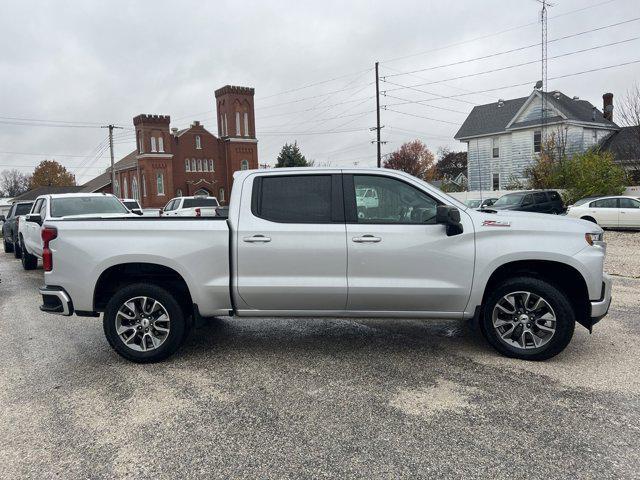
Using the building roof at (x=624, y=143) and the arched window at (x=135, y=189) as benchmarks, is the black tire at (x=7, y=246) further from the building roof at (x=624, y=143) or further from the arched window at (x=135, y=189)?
the arched window at (x=135, y=189)

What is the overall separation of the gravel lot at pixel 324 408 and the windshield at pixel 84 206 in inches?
202

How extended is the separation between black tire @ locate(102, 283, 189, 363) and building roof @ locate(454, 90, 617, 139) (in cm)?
3898

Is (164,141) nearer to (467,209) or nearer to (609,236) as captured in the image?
(609,236)

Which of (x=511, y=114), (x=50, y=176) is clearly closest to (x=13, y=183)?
(x=50, y=176)

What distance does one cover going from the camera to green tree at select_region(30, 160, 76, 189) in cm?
9831

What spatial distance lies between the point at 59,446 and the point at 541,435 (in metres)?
3.32

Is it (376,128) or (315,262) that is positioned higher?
(376,128)

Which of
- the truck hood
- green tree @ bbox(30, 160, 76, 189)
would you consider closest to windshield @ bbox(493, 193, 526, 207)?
the truck hood

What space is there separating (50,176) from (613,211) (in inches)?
4059

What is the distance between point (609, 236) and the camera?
56.6 feet

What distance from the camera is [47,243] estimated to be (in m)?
5.04

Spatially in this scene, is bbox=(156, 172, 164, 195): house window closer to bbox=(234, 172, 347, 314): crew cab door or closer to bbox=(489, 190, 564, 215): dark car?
bbox=(489, 190, 564, 215): dark car

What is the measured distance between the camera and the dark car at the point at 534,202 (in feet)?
64.0

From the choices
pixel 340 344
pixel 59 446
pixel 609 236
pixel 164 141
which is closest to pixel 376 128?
pixel 609 236
